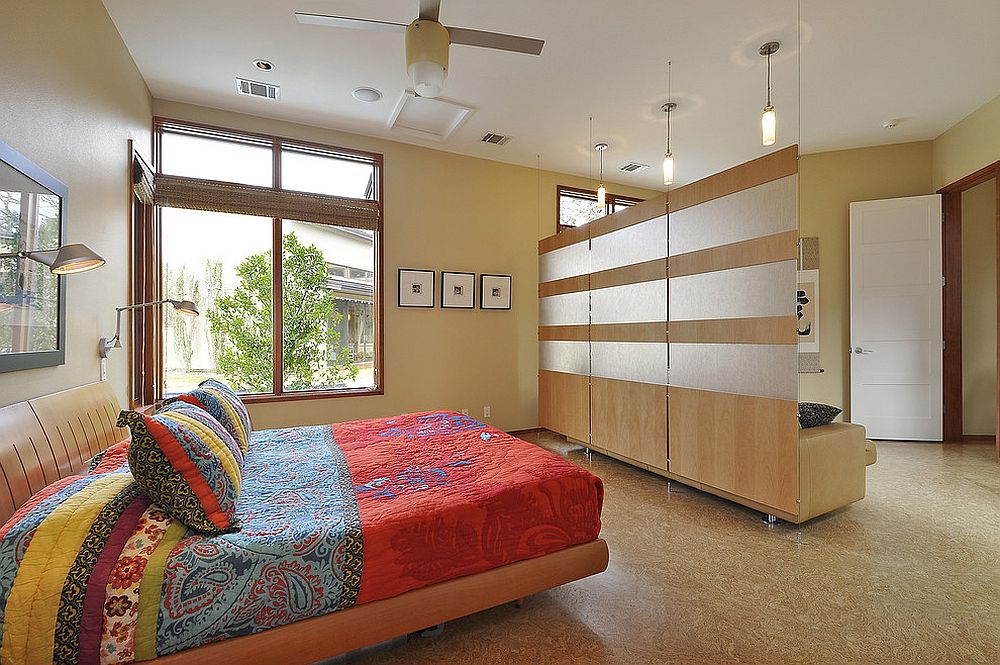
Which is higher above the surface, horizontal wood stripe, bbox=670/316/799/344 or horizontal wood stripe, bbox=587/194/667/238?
horizontal wood stripe, bbox=587/194/667/238

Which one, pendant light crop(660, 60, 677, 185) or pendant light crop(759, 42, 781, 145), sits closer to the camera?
pendant light crop(759, 42, 781, 145)

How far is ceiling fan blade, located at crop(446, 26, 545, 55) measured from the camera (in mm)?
2047

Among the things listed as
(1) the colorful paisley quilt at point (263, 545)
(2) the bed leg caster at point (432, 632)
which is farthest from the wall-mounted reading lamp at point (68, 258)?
(2) the bed leg caster at point (432, 632)

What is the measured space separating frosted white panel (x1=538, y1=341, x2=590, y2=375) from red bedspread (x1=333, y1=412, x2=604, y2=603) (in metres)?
2.15

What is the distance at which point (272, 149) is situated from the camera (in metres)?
4.41

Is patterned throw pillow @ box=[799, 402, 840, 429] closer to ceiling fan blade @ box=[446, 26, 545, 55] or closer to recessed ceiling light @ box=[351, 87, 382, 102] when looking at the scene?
ceiling fan blade @ box=[446, 26, 545, 55]

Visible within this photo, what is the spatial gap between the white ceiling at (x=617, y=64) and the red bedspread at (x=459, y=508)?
2.67m

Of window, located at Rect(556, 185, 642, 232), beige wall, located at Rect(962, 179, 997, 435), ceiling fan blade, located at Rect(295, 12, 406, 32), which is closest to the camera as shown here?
ceiling fan blade, located at Rect(295, 12, 406, 32)

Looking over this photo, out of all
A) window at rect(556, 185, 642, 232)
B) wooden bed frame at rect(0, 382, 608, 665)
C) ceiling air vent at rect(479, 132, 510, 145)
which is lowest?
wooden bed frame at rect(0, 382, 608, 665)

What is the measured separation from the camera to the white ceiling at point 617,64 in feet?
9.44

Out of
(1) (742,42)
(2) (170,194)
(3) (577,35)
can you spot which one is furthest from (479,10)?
(2) (170,194)

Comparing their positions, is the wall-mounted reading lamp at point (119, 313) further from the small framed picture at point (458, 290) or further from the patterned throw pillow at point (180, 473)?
the small framed picture at point (458, 290)

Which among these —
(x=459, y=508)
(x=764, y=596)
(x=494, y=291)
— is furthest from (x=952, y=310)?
(x=459, y=508)

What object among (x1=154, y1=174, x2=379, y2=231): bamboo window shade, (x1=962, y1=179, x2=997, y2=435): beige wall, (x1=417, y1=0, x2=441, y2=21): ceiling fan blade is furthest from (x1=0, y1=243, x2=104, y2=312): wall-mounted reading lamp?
(x1=962, y1=179, x2=997, y2=435): beige wall
